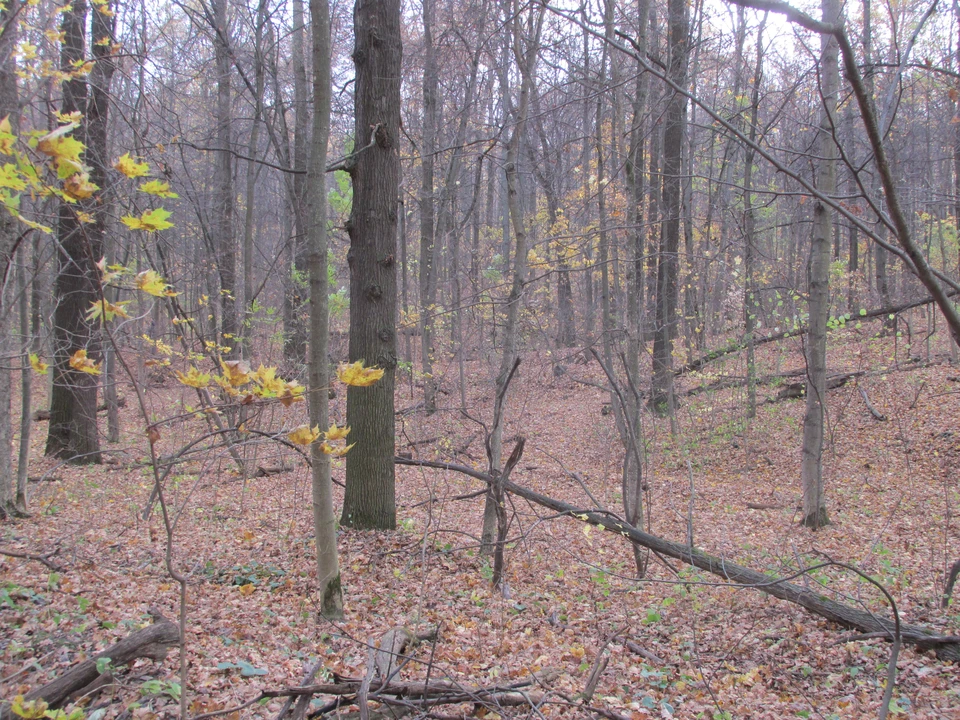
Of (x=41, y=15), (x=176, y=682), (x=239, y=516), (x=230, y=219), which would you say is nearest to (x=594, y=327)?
(x=230, y=219)

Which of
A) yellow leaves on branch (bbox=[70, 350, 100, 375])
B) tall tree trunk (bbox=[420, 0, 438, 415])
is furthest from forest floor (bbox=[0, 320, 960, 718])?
tall tree trunk (bbox=[420, 0, 438, 415])

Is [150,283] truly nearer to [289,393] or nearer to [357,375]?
[289,393]

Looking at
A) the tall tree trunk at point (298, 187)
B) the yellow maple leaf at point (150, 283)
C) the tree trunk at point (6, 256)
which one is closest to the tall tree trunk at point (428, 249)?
the tall tree trunk at point (298, 187)

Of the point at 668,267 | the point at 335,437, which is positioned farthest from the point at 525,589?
the point at 668,267

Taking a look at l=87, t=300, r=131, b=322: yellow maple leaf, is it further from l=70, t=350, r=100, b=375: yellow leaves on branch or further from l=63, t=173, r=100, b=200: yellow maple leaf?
l=63, t=173, r=100, b=200: yellow maple leaf

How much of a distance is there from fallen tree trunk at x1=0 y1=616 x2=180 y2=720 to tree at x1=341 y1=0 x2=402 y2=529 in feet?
9.03

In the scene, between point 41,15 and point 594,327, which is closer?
point 41,15

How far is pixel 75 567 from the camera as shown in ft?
15.6

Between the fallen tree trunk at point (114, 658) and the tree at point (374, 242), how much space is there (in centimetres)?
275

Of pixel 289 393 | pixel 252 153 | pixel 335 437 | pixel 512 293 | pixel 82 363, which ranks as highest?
pixel 252 153

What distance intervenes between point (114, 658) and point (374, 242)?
3971 millimetres

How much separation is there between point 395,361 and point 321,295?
218 centimetres

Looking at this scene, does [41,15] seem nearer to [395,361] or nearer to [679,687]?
[395,361]

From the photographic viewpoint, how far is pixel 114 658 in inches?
122
